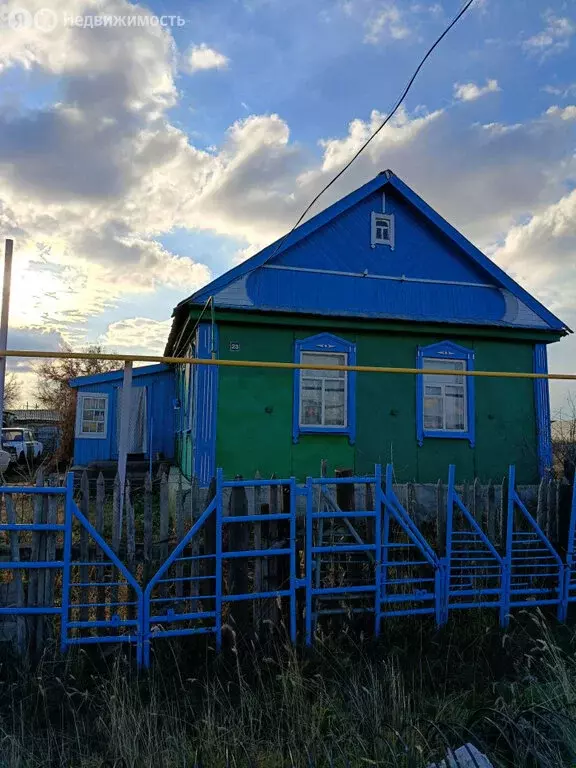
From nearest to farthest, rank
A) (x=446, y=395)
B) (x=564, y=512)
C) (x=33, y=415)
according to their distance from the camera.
Result: (x=564, y=512)
(x=446, y=395)
(x=33, y=415)

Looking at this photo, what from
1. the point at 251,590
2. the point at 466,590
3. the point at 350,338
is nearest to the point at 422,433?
the point at 350,338

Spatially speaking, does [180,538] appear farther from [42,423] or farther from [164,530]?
[42,423]

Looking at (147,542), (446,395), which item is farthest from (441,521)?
(446,395)

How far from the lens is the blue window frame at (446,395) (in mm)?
10156

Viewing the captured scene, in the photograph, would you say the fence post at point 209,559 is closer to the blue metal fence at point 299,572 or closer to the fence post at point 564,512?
the blue metal fence at point 299,572

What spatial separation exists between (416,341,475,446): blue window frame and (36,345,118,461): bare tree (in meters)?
8.63

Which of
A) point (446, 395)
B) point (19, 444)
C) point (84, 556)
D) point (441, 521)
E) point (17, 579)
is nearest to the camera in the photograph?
point (17, 579)

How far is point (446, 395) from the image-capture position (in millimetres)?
10312

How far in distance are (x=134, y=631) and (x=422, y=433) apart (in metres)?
6.79

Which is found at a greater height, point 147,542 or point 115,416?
point 115,416

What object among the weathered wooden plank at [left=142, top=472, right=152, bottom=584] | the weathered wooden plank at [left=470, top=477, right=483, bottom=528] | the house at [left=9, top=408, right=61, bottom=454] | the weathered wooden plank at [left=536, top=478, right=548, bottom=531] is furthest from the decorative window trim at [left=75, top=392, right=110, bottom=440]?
→ the weathered wooden plank at [left=536, top=478, right=548, bottom=531]

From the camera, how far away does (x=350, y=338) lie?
9.91 meters

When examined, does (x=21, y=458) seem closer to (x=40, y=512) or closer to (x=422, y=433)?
(x=422, y=433)

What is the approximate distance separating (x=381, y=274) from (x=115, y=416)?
8.30 metres
